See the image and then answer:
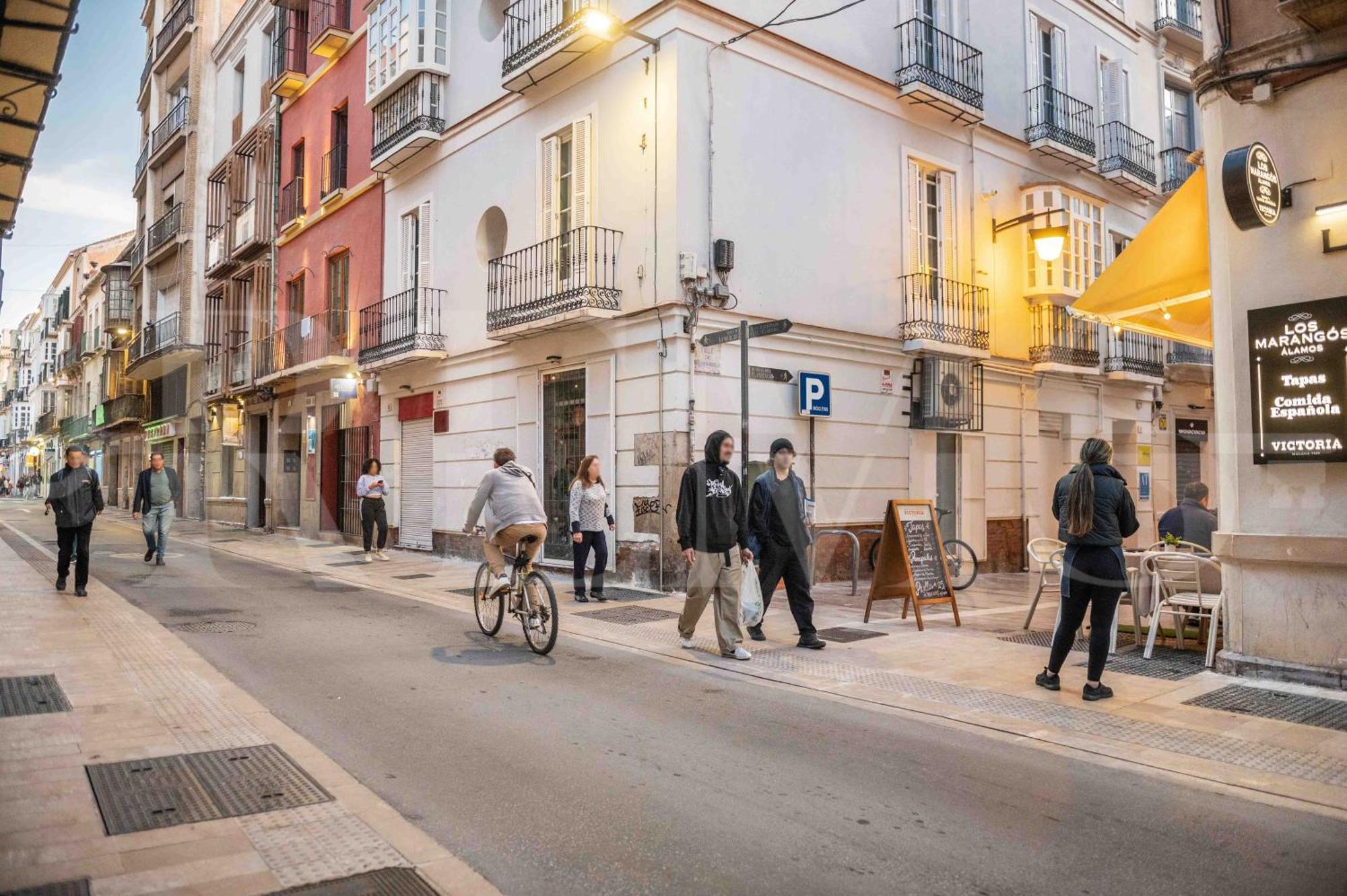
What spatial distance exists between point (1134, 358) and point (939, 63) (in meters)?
7.45

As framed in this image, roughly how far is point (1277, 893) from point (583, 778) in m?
2.90

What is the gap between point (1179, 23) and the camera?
20562mm

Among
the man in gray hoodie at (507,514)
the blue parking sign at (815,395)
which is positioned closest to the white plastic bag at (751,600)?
the man in gray hoodie at (507,514)

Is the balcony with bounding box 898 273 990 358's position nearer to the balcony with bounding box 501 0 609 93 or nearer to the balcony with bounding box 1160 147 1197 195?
the balcony with bounding box 501 0 609 93

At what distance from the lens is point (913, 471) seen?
1488cm

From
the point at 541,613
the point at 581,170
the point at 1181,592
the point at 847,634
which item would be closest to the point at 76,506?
the point at 541,613

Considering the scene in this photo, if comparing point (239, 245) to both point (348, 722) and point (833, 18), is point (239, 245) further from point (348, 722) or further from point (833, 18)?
point (348, 722)

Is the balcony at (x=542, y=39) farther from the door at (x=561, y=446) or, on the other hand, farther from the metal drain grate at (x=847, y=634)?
the metal drain grate at (x=847, y=634)

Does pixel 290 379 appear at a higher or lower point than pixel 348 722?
higher

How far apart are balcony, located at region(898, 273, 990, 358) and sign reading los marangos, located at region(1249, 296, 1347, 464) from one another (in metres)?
7.94

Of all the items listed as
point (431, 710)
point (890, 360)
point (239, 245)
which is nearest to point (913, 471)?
point (890, 360)

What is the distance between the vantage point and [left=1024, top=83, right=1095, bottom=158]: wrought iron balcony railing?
17094mm

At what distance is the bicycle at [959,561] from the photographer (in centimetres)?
1333

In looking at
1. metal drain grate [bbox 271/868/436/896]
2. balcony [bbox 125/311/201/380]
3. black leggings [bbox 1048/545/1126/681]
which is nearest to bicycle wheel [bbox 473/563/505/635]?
black leggings [bbox 1048/545/1126/681]
